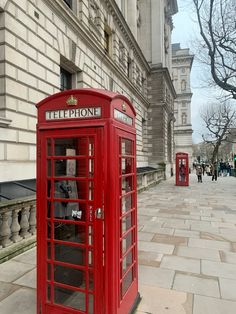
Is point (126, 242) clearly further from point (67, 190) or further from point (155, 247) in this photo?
point (155, 247)

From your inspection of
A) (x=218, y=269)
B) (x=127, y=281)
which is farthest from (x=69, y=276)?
(x=218, y=269)

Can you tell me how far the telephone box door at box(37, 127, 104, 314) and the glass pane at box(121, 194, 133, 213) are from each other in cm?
45

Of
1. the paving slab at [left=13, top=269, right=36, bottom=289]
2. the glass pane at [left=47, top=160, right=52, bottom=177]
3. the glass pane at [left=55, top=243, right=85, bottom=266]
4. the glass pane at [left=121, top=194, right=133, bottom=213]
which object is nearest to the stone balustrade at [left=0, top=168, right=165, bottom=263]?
the paving slab at [left=13, top=269, right=36, bottom=289]

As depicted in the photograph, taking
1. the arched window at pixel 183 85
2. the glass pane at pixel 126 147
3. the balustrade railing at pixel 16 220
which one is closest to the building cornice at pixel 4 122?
the balustrade railing at pixel 16 220

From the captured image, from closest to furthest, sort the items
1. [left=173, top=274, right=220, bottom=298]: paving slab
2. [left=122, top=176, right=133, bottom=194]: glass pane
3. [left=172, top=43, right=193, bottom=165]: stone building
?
1. [left=122, top=176, right=133, bottom=194]: glass pane
2. [left=173, top=274, right=220, bottom=298]: paving slab
3. [left=172, top=43, right=193, bottom=165]: stone building

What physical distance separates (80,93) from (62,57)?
9.12m

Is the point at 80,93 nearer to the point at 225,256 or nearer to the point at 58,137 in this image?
the point at 58,137

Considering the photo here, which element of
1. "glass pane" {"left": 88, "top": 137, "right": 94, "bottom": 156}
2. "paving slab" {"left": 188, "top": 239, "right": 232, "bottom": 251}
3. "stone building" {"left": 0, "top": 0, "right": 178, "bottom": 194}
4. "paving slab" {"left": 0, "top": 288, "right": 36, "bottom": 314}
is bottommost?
"paving slab" {"left": 188, "top": 239, "right": 232, "bottom": 251}

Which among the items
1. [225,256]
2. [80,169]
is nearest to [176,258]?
[225,256]

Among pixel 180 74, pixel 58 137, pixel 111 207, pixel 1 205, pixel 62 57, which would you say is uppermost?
pixel 180 74

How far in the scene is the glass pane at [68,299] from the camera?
10.0 feet

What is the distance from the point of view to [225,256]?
5324 millimetres

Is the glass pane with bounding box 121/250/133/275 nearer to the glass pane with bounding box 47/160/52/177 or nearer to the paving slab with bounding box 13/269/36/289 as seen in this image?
the glass pane with bounding box 47/160/52/177

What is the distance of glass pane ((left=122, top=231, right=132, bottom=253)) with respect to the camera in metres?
3.23
